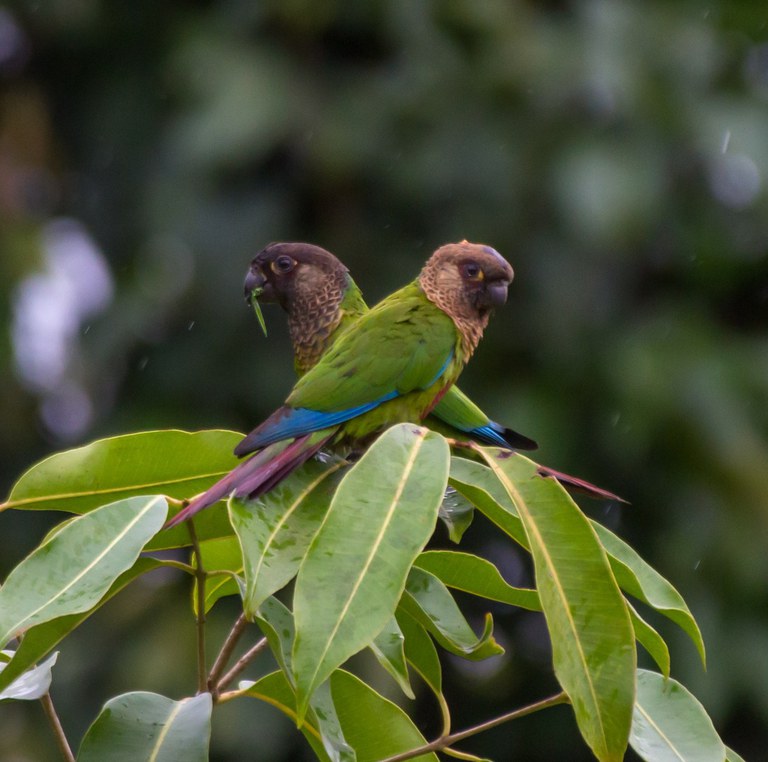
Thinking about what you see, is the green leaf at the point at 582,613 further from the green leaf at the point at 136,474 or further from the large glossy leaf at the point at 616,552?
the green leaf at the point at 136,474

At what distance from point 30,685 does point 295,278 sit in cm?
129

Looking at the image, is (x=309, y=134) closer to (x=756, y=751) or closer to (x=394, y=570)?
(x=756, y=751)

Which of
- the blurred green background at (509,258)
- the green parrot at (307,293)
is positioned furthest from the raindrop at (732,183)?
the green parrot at (307,293)

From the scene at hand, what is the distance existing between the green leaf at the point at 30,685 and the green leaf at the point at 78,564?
0.47ft

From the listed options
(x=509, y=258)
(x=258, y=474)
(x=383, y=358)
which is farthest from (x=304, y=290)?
(x=509, y=258)

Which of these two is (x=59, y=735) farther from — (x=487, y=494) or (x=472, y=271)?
(x=472, y=271)

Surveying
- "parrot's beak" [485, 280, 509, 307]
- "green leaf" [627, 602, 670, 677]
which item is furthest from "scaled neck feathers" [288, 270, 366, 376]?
"green leaf" [627, 602, 670, 677]

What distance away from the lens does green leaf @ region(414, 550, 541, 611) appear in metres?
2.00

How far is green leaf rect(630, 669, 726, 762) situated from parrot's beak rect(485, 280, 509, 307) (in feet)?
2.95

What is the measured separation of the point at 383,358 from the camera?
2.36 meters

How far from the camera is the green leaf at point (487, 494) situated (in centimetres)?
181

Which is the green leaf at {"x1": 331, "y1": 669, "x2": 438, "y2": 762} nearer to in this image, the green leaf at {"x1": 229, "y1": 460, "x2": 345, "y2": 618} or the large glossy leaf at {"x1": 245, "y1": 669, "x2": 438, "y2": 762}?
the large glossy leaf at {"x1": 245, "y1": 669, "x2": 438, "y2": 762}

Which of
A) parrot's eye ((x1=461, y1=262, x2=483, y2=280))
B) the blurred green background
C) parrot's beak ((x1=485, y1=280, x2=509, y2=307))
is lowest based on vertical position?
the blurred green background

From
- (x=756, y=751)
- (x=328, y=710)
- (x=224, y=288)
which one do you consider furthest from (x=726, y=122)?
(x=328, y=710)
